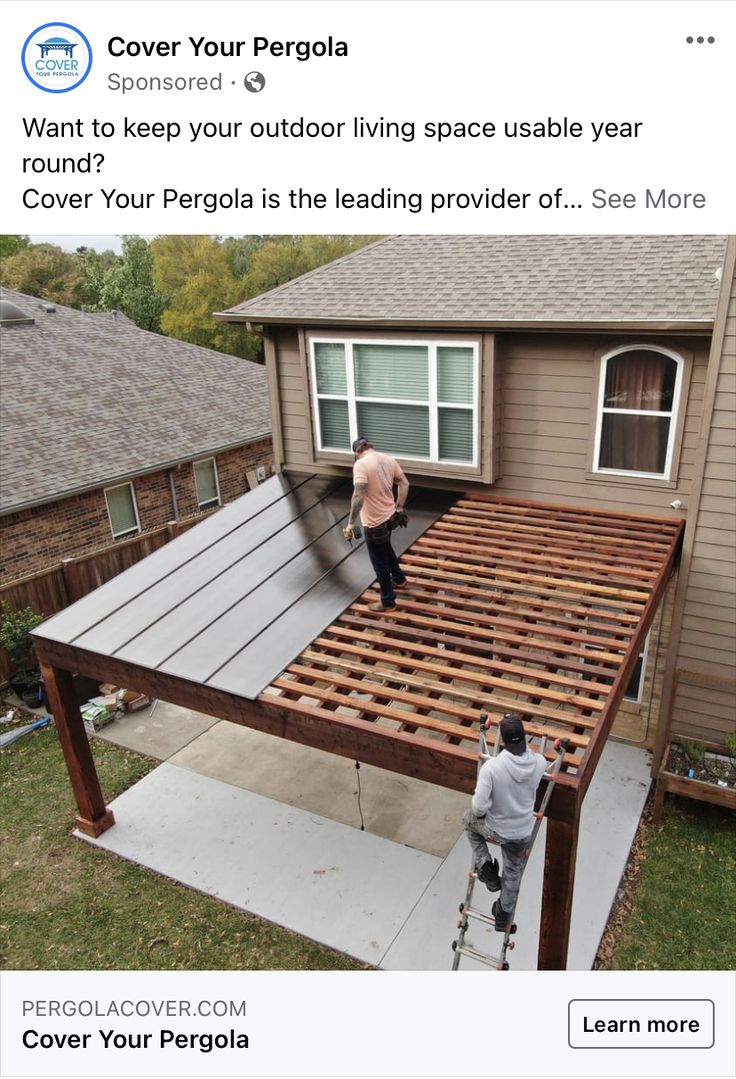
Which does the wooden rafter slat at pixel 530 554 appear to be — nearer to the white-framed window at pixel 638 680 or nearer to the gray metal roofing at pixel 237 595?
the gray metal roofing at pixel 237 595

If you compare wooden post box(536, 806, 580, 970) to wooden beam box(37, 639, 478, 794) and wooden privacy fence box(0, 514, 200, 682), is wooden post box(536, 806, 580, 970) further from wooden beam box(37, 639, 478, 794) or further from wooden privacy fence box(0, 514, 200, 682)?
wooden privacy fence box(0, 514, 200, 682)

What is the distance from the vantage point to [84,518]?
13.4 m

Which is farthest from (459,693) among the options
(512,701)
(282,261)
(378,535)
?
(282,261)

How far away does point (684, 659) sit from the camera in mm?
8352

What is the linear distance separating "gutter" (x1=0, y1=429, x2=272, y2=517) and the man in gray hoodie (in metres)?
9.73

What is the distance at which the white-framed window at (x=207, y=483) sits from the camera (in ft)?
53.3

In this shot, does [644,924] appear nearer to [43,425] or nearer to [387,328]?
[387,328]

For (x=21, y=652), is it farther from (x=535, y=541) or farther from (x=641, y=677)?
(x=641, y=677)

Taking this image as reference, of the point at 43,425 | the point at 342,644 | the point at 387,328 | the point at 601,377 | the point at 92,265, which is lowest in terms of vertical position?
the point at 342,644

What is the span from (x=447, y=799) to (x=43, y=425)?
426 inches

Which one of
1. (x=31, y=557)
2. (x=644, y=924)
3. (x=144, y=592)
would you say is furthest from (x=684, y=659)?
(x=31, y=557)

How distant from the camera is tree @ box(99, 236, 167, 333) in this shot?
4412 centimetres

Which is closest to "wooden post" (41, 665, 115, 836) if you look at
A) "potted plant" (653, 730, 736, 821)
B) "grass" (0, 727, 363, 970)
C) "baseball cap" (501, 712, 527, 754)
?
"grass" (0, 727, 363, 970)

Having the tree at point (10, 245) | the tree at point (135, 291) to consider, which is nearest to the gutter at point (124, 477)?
the tree at point (135, 291)
